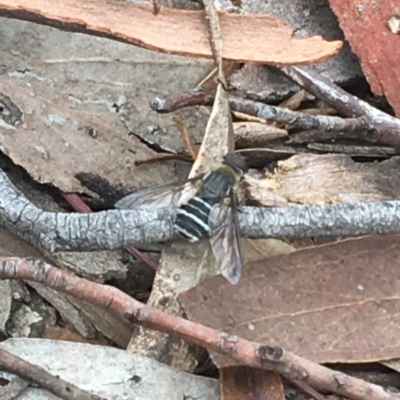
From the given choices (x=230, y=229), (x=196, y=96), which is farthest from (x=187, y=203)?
(x=196, y=96)

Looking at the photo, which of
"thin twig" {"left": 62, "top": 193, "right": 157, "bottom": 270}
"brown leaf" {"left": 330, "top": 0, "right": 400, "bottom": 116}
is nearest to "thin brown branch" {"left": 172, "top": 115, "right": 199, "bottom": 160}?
"thin twig" {"left": 62, "top": 193, "right": 157, "bottom": 270}

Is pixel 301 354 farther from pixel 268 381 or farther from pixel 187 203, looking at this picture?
pixel 187 203

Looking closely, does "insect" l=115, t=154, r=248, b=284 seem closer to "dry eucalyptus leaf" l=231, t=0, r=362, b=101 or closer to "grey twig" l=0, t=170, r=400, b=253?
"grey twig" l=0, t=170, r=400, b=253

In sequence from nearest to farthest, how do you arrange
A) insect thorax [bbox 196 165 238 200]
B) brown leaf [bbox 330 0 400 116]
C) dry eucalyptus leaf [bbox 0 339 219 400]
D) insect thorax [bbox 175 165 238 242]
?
dry eucalyptus leaf [bbox 0 339 219 400] < insect thorax [bbox 175 165 238 242] < insect thorax [bbox 196 165 238 200] < brown leaf [bbox 330 0 400 116]

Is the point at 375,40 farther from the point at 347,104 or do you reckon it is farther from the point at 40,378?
the point at 40,378

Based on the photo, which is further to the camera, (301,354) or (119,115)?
(119,115)

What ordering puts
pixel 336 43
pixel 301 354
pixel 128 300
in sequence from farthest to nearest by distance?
1. pixel 336 43
2. pixel 301 354
3. pixel 128 300

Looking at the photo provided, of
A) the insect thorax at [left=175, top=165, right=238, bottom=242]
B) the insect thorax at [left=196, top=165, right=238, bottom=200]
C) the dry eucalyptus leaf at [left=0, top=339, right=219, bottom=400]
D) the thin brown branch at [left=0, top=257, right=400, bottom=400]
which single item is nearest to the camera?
the thin brown branch at [left=0, top=257, right=400, bottom=400]

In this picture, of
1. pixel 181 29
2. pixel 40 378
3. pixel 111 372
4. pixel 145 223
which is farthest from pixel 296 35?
pixel 40 378
